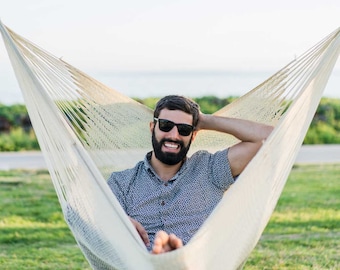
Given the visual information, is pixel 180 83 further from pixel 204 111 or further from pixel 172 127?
pixel 172 127

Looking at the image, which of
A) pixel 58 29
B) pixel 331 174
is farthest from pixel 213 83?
pixel 331 174

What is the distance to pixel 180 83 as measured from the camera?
11219 millimetres

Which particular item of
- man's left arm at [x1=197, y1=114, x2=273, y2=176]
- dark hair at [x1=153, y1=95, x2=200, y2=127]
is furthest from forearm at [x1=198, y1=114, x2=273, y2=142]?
dark hair at [x1=153, y1=95, x2=200, y2=127]

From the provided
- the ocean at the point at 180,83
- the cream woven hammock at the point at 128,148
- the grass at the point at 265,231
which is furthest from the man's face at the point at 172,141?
the ocean at the point at 180,83

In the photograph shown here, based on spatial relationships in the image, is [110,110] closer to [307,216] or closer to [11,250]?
[11,250]

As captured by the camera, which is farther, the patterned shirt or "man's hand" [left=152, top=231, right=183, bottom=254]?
the patterned shirt

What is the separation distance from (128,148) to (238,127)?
0.65 metres

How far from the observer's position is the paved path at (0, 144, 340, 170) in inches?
318

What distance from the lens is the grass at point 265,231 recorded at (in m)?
4.11

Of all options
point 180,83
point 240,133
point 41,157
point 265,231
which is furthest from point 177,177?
point 180,83

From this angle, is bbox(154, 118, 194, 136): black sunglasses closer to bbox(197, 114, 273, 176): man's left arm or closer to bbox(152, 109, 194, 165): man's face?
bbox(152, 109, 194, 165): man's face

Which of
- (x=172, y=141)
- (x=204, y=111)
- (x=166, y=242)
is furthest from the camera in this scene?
(x=204, y=111)

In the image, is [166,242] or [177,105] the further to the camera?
[177,105]

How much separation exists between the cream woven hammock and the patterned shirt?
26 cm
